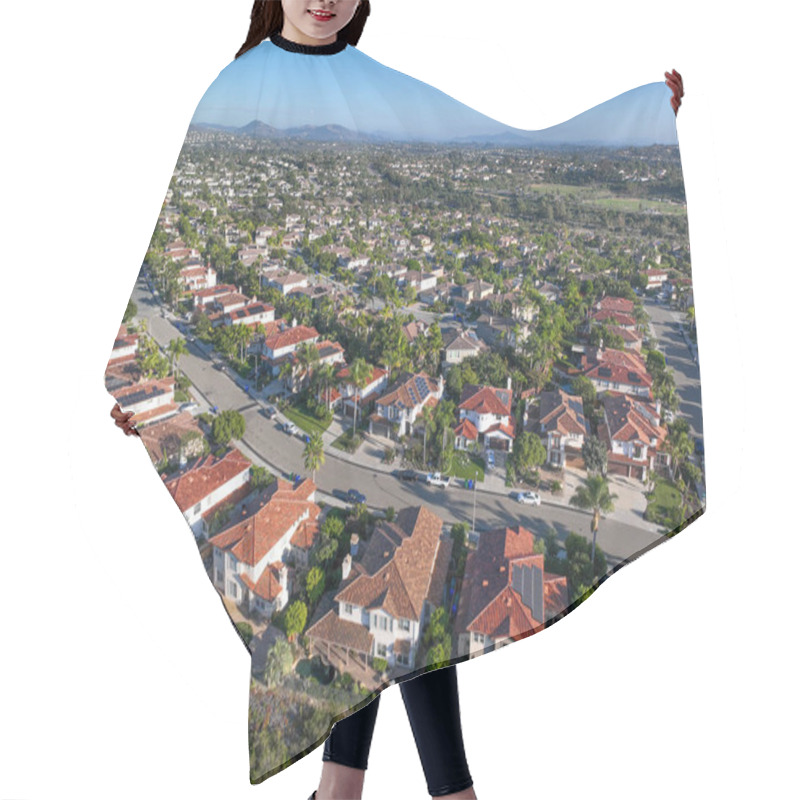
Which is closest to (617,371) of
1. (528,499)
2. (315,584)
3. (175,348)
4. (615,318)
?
(615,318)

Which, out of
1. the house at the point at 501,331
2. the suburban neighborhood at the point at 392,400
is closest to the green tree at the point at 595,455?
the suburban neighborhood at the point at 392,400

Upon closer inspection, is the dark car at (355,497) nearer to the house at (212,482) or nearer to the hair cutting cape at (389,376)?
the hair cutting cape at (389,376)

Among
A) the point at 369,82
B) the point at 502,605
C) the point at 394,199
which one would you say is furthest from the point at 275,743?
the point at 369,82

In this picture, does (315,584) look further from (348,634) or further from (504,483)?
(504,483)

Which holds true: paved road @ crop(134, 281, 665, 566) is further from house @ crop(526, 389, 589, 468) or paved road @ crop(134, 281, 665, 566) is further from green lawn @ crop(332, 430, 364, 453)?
house @ crop(526, 389, 589, 468)

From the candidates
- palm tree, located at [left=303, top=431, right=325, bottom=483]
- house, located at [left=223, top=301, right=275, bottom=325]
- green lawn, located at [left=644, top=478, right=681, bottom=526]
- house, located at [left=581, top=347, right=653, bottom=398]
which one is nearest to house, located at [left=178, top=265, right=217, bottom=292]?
house, located at [left=223, top=301, right=275, bottom=325]

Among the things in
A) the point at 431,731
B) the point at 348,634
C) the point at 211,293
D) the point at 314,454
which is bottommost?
the point at 431,731
